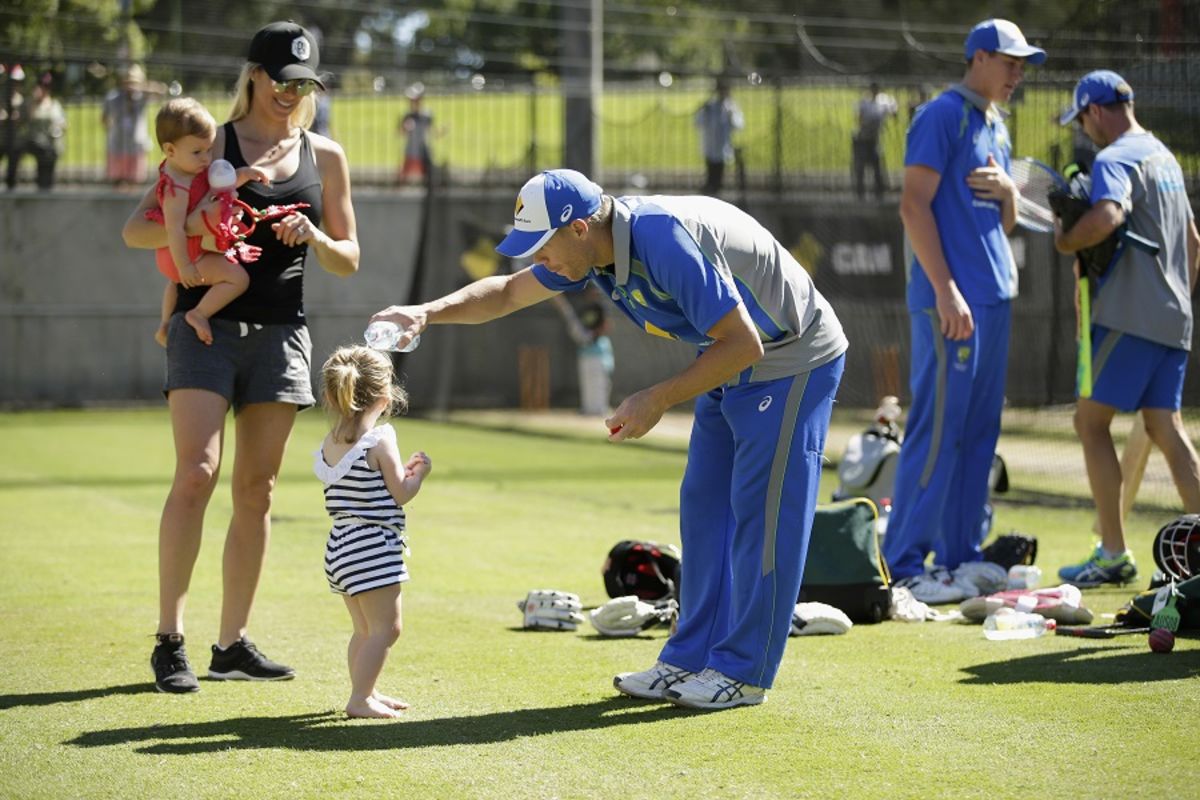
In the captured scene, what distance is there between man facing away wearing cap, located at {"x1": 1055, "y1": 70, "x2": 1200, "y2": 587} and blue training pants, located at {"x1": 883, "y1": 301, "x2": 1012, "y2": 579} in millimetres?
579

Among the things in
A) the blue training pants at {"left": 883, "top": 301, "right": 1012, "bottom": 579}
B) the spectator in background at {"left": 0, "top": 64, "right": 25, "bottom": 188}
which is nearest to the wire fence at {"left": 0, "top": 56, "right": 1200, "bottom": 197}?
the spectator in background at {"left": 0, "top": 64, "right": 25, "bottom": 188}

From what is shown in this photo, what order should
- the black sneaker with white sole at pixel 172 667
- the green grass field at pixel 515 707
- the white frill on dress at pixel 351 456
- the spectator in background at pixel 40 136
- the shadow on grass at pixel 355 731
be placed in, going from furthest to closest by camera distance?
the spectator in background at pixel 40 136 < the black sneaker with white sole at pixel 172 667 < the white frill on dress at pixel 351 456 < the shadow on grass at pixel 355 731 < the green grass field at pixel 515 707

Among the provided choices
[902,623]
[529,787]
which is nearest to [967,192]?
[902,623]

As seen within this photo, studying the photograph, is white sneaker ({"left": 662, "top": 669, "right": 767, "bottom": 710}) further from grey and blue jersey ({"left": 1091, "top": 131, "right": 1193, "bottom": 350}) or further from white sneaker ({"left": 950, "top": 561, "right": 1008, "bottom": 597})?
grey and blue jersey ({"left": 1091, "top": 131, "right": 1193, "bottom": 350})

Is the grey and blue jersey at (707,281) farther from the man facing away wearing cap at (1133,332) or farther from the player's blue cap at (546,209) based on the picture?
the man facing away wearing cap at (1133,332)

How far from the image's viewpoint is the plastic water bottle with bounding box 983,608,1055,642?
6.77m

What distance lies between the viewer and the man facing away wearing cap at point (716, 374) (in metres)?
5.11

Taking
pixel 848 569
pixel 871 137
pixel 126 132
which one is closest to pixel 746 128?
pixel 871 137

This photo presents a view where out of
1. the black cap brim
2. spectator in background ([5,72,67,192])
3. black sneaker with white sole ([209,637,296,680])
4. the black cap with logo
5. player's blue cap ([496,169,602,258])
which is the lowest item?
black sneaker with white sole ([209,637,296,680])

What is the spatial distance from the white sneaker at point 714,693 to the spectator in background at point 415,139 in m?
17.3

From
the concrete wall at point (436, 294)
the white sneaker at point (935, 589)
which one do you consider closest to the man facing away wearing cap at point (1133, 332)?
the white sneaker at point (935, 589)

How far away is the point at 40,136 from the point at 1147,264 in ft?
55.5

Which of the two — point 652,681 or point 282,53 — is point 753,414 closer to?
point 652,681

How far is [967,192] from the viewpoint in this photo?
7812 mm
